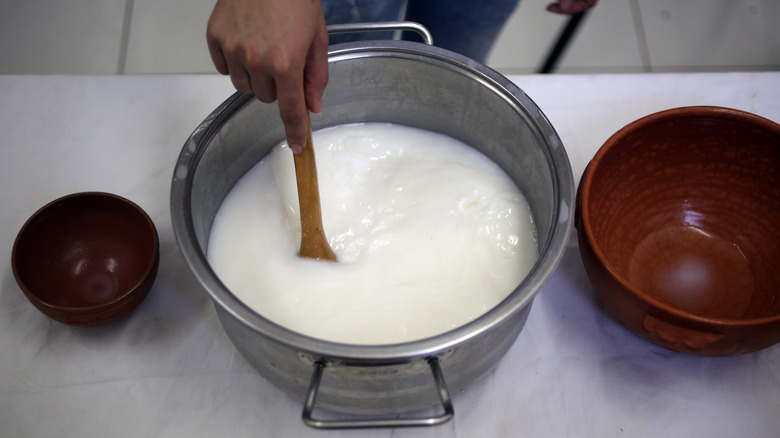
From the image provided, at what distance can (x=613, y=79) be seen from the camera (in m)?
1.03

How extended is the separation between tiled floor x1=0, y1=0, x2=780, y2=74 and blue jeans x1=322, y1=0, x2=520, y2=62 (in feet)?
1.69

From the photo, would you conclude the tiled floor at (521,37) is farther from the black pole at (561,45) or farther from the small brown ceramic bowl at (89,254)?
the small brown ceramic bowl at (89,254)

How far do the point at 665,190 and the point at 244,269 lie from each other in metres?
0.59

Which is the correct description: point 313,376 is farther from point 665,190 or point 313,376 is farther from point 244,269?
point 665,190

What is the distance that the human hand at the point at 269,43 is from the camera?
1.70 feet

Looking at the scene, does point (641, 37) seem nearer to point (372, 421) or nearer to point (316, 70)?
point (316, 70)

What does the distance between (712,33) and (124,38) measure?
1.53 m

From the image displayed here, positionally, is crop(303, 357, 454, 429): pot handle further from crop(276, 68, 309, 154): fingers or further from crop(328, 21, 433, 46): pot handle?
crop(328, 21, 433, 46): pot handle

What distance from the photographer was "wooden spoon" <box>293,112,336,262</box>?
701 mm

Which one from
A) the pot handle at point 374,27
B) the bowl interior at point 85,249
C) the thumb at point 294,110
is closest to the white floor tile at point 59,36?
the bowl interior at point 85,249

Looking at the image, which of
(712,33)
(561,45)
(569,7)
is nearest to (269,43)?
(569,7)

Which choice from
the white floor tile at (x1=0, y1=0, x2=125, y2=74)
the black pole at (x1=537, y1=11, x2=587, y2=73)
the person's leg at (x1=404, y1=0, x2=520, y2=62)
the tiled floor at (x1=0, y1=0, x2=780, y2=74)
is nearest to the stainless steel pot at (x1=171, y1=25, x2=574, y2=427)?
the person's leg at (x1=404, y1=0, x2=520, y2=62)

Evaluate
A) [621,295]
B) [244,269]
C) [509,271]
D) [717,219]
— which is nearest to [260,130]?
[244,269]

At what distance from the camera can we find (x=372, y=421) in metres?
0.56
